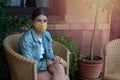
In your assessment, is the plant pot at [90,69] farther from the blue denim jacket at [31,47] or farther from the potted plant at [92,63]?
the blue denim jacket at [31,47]

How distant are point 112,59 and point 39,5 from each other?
166cm

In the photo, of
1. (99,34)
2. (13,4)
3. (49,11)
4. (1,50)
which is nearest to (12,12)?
(13,4)

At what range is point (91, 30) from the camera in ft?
16.2

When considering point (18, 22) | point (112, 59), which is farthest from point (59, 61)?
point (18, 22)

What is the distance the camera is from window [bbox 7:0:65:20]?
4.94m

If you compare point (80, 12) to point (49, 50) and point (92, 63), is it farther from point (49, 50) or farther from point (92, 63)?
point (49, 50)

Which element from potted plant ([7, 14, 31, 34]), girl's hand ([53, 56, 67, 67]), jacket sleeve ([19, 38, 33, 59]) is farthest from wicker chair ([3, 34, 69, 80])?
potted plant ([7, 14, 31, 34])

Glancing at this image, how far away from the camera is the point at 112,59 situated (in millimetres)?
3916

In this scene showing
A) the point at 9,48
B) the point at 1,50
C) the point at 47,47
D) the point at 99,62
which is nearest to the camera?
the point at 9,48

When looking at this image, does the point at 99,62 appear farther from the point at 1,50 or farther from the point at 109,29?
the point at 1,50

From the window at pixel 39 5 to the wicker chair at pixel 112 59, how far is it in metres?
1.21

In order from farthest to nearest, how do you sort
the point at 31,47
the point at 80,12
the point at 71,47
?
the point at 80,12 → the point at 71,47 → the point at 31,47

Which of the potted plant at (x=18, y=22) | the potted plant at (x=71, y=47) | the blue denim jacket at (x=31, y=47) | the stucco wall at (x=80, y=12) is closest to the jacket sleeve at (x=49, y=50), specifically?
the blue denim jacket at (x=31, y=47)

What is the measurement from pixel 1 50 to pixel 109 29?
177 centimetres
